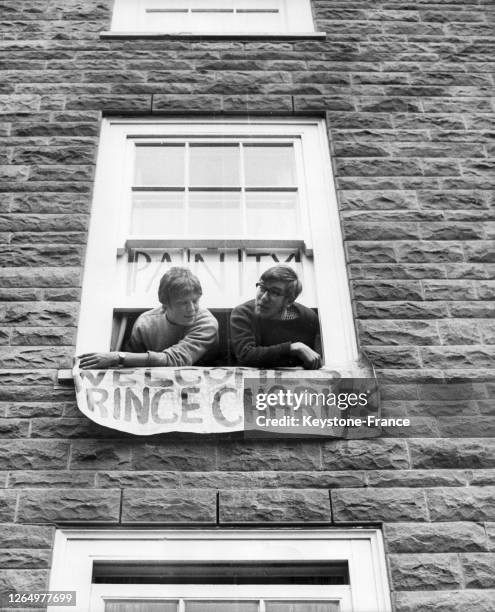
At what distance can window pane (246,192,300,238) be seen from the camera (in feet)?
19.2

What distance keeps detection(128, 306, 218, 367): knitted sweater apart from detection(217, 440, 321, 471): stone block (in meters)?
0.68

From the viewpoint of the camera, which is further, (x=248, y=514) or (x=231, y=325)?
(x=231, y=325)

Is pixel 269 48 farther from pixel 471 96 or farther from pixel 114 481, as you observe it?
pixel 114 481

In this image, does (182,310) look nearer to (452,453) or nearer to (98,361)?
(98,361)

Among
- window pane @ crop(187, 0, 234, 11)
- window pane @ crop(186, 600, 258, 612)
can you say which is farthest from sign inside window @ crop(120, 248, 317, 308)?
window pane @ crop(187, 0, 234, 11)

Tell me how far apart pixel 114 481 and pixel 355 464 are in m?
1.35

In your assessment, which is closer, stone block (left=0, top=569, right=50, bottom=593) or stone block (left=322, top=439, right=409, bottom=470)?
stone block (left=0, top=569, right=50, bottom=593)

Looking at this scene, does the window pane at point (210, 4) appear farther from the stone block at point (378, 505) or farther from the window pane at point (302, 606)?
the window pane at point (302, 606)

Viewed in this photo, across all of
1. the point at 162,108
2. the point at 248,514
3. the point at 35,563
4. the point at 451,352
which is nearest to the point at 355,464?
the point at 248,514

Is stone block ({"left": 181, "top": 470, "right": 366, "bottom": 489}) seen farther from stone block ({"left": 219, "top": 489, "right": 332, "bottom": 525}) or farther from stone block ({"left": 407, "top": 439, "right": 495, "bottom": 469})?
stone block ({"left": 407, "top": 439, "right": 495, "bottom": 469})

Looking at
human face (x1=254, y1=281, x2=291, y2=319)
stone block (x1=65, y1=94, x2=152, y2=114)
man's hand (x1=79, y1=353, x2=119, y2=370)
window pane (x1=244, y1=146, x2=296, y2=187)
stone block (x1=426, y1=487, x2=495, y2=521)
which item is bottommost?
stone block (x1=426, y1=487, x2=495, y2=521)

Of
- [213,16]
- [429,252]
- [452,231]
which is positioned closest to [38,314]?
[429,252]

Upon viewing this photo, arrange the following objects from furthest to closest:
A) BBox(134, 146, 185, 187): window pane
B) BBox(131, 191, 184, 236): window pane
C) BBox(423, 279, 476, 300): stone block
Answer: BBox(134, 146, 185, 187): window pane, BBox(131, 191, 184, 236): window pane, BBox(423, 279, 476, 300): stone block

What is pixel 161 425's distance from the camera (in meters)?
4.55
